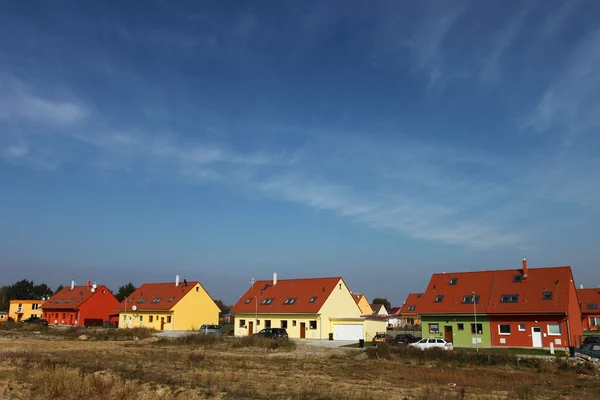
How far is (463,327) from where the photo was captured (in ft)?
146

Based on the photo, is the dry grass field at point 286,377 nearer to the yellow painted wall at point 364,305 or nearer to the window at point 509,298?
the window at point 509,298

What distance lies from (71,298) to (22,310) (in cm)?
1684

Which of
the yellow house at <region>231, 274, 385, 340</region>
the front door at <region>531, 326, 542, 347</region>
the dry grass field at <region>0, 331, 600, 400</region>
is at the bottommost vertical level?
the dry grass field at <region>0, 331, 600, 400</region>

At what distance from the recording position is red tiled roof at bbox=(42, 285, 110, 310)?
7588cm

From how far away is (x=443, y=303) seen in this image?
4706cm

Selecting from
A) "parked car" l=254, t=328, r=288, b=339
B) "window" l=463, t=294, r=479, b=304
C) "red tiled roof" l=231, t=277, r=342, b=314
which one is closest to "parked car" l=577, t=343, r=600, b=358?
"window" l=463, t=294, r=479, b=304

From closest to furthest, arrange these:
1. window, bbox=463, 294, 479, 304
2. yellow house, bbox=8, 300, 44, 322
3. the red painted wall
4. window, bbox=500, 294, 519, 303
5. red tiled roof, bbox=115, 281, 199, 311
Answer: the red painted wall, window, bbox=500, 294, 519, 303, window, bbox=463, 294, 479, 304, red tiled roof, bbox=115, 281, 199, 311, yellow house, bbox=8, 300, 44, 322

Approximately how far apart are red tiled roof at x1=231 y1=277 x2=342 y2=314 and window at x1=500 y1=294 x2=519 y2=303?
17107mm

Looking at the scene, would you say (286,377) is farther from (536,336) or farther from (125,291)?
(125,291)

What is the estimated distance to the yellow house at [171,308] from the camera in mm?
63406

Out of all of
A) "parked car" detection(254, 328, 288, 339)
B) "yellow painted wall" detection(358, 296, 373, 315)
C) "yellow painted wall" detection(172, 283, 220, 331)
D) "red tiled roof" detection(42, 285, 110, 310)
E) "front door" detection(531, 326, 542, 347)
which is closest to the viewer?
"front door" detection(531, 326, 542, 347)

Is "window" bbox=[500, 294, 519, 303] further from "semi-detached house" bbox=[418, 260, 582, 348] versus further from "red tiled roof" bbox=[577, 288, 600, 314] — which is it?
"red tiled roof" bbox=[577, 288, 600, 314]

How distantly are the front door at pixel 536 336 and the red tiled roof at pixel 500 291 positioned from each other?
1473mm

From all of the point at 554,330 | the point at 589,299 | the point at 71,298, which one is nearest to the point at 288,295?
the point at 554,330
